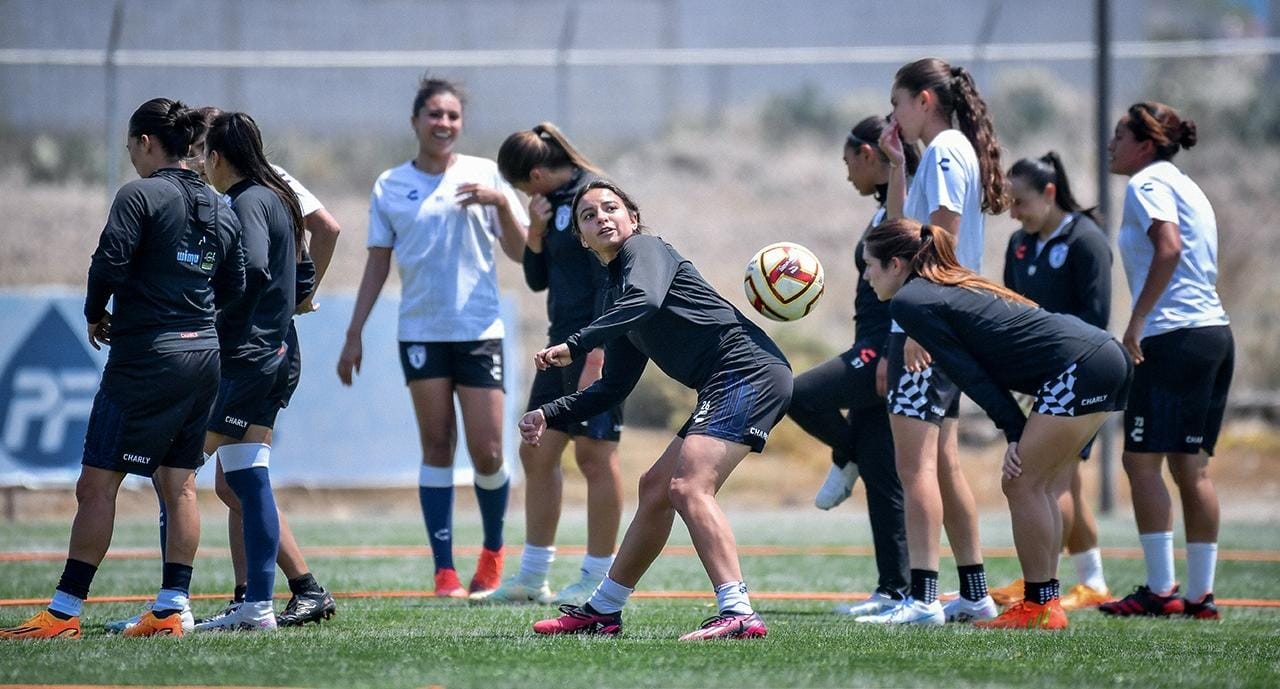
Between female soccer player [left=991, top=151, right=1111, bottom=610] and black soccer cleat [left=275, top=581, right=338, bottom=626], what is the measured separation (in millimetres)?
3213

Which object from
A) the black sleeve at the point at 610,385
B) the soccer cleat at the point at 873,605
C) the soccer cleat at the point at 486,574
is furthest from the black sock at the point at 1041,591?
the soccer cleat at the point at 486,574

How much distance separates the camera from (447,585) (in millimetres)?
7098

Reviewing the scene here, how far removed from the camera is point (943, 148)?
6.23 m

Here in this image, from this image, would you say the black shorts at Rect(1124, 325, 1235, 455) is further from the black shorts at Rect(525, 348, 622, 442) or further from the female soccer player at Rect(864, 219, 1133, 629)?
the black shorts at Rect(525, 348, 622, 442)

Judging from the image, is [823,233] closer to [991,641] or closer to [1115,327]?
[1115,327]

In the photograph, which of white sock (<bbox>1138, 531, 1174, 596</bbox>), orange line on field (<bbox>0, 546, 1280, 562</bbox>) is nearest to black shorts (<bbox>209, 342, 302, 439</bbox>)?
→ orange line on field (<bbox>0, 546, 1280, 562</bbox>)

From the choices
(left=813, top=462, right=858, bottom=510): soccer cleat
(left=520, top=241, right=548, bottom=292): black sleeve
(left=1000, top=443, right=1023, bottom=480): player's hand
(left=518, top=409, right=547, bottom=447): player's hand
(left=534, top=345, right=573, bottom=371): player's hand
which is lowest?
(left=813, top=462, right=858, bottom=510): soccer cleat

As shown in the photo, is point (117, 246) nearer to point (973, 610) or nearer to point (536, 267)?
point (536, 267)

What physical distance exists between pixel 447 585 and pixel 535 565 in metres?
0.47

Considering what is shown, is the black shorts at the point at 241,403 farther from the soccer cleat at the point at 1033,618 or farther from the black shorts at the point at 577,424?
the soccer cleat at the point at 1033,618

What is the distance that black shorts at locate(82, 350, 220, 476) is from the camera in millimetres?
5344

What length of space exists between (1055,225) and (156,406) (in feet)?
14.6

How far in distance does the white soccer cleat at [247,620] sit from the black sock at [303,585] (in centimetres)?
38

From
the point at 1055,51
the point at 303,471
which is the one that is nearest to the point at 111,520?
the point at 303,471
